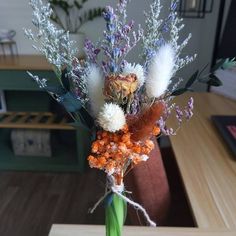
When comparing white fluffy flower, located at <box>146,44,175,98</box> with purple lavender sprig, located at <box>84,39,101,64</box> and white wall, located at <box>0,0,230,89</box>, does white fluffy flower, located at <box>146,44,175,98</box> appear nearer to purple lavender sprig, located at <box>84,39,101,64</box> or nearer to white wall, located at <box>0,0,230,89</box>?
purple lavender sprig, located at <box>84,39,101,64</box>

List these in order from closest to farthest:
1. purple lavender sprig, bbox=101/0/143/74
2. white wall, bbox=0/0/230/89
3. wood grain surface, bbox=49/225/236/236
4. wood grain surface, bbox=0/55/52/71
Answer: purple lavender sprig, bbox=101/0/143/74, wood grain surface, bbox=49/225/236/236, wood grain surface, bbox=0/55/52/71, white wall, bbox=0/0/230/89

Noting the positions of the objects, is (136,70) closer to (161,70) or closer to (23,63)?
(161,70)

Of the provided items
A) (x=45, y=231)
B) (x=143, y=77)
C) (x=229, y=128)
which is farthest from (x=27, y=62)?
(x=143, y=77)

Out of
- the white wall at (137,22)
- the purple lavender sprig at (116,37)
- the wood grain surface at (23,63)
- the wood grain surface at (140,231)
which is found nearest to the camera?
the purple lavender sprig at (116,37)

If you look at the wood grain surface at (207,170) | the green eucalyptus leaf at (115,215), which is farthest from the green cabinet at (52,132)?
the green eucalyptus leaf at (115,215)

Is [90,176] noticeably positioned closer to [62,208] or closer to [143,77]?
[62,208]

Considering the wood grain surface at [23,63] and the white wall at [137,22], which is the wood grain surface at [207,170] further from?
the wood grain surface at [23,63]

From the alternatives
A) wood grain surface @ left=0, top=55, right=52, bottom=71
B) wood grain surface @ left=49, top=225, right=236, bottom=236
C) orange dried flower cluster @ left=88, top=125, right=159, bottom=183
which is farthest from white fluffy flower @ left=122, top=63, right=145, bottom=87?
wood grain surface @ left=0, top=55, right=52, bottom=71
